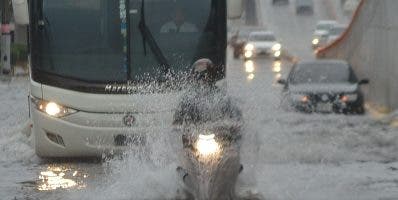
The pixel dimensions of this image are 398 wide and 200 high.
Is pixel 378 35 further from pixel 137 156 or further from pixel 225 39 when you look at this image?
pixel 137 156

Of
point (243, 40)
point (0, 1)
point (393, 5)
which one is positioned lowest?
point (243, 40)

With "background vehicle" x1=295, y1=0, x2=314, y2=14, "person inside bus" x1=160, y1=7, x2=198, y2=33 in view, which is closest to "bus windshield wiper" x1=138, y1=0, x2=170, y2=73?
"person inside bus" x1=160, y1=7, x2=198, y2=33

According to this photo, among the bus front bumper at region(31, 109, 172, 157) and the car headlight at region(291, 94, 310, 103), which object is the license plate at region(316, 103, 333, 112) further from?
the bus front bumper at region(31, 109, 172, 157)

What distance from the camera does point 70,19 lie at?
1388 cm

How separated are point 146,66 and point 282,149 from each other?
3051mm

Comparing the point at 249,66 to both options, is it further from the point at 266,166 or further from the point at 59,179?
the point at 59,179

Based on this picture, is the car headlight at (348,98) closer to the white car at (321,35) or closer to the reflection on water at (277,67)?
the reflection on water at (277,67)

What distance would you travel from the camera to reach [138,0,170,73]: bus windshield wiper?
531 inches

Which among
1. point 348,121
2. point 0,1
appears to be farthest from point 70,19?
point 0,1

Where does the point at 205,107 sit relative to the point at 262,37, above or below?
above

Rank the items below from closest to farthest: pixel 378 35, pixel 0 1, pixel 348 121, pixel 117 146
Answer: pixel 117 146, pixel 348 121, pixel 378 35, pixel 0 1

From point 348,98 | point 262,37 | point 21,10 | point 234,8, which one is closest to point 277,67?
point 262,37

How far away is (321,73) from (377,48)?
211cm

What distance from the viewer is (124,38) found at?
13711 mm
